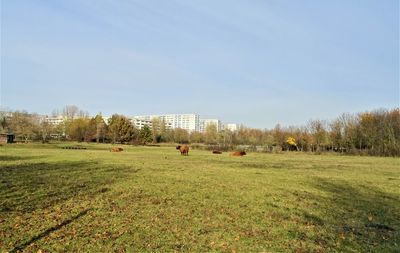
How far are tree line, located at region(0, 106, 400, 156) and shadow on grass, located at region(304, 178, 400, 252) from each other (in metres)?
62.7

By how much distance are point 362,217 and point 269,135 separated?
112026mm

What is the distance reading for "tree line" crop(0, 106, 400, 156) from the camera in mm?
79625

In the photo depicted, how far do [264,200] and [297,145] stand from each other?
317 ft

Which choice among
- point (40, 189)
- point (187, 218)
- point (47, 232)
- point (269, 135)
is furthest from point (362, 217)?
point (269, 135)

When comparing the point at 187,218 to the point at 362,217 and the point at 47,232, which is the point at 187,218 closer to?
the point at 47,232

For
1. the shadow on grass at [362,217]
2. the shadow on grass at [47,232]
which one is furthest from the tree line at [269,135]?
the shadow on grass at [47,232]

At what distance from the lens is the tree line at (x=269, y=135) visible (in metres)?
79.6

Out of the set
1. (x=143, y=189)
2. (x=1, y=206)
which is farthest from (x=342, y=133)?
(x=1, y=206)

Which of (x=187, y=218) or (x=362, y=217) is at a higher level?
(x=187, y=218)

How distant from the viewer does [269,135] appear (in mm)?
121500

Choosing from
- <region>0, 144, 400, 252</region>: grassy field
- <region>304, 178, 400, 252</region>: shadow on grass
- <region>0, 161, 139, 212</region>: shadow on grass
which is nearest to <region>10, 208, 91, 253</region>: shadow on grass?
<region>0, 144, 400, 252</region>: grassy field

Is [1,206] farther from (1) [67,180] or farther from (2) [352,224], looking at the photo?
(2) [352,224]

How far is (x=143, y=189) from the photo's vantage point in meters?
15.0

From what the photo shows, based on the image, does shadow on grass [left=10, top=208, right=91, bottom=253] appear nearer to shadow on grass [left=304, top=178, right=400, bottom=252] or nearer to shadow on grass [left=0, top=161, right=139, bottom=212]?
shadow on grass [left=0, top=161, right=139, bottom=212]
